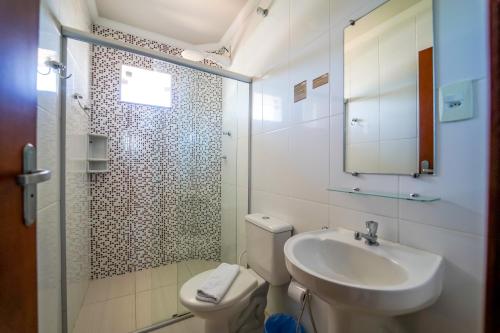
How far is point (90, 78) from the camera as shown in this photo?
206 centimetres

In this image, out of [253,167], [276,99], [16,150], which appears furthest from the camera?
[253,167]

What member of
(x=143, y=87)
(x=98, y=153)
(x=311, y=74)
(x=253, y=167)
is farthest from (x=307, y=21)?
(x=98, y=153)

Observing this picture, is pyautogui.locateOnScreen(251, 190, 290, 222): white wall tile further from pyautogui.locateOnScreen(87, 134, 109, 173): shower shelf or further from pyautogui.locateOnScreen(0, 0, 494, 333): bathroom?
pyautogui.locateOnScreen(87, 134, 109, 173): shower shelf

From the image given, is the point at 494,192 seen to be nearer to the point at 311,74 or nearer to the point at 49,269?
the point at 311,74

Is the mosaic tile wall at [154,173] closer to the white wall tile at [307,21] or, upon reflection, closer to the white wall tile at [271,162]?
the white wall tile at [271,162]

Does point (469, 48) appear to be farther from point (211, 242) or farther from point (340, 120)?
point (211, 242)

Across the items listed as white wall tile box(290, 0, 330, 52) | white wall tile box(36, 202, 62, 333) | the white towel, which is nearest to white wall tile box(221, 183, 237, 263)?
the white towel

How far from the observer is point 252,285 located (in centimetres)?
132

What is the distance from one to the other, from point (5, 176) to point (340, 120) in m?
1.25

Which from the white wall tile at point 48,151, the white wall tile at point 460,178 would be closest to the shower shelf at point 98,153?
the white wall tile at point 48,151

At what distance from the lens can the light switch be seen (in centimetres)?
68

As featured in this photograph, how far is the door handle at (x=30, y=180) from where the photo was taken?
544 mm

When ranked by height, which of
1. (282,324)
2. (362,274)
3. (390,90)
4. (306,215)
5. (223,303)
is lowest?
(282,324)

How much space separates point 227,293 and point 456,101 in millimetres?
1378
